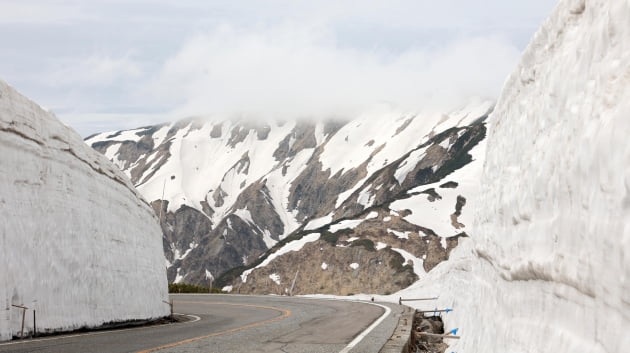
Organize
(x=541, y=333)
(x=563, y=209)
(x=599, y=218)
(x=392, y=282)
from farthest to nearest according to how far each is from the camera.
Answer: (x=392, y=282) < (x=541, y=333) < (x=563, y=209) < (x=599, y=218)

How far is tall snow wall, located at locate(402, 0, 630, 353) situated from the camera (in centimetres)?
351

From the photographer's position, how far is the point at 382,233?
75.8 m

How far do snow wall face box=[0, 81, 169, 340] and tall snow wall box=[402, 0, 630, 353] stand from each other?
951cm

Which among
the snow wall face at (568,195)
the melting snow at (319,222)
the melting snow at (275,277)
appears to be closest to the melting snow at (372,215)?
the melting snow at (275,277)

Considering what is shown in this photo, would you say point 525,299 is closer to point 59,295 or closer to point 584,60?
point 584,60

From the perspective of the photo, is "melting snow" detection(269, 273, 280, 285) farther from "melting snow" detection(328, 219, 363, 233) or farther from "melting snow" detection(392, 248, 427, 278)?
"melting snow" detection(392, 248, 427, 278)

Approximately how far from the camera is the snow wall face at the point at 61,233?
1243 centimetres

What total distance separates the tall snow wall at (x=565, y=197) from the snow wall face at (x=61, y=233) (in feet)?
31.2

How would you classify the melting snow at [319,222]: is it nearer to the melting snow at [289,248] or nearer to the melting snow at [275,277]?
the melting snow at [289,248]

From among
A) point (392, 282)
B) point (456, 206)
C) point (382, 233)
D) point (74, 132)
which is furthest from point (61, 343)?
point (456, 206)

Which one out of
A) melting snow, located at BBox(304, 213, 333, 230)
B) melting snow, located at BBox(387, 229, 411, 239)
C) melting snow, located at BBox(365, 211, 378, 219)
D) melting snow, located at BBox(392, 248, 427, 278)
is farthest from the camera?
melting snow, located at BBox(304, 213, 333, 230)

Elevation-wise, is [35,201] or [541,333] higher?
[35,201]

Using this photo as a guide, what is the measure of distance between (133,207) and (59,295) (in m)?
6.85

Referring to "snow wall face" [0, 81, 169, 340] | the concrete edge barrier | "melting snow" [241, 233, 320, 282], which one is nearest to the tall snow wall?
the concrete edge barrier
